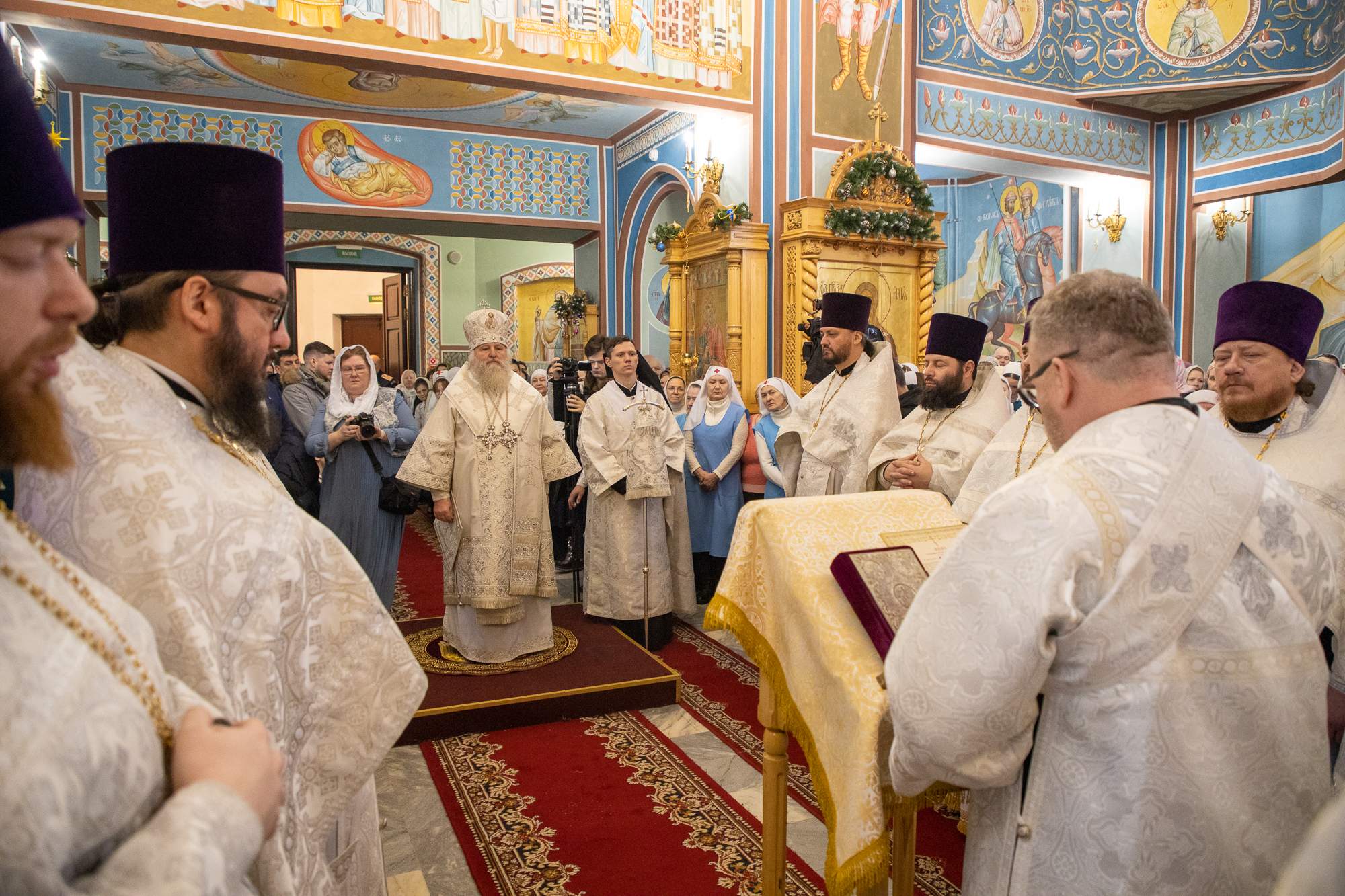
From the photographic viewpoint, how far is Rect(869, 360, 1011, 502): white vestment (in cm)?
394

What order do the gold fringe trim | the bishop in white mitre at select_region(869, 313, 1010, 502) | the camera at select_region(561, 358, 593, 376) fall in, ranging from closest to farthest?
the gold fringe trim < the bishop in white mitre at select_region(869, 313, 1010, 502) < the camera at select_region(561, 358, 593, 376)

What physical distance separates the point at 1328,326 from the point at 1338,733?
10.9 metres

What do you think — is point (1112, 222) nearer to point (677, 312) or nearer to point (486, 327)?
point (677, 312)

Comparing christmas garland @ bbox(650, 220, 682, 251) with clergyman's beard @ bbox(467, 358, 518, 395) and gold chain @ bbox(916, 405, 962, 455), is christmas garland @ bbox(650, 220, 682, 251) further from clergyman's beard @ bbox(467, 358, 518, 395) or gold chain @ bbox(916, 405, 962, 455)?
gold chain @ bbox(916, 405, 962, 455)

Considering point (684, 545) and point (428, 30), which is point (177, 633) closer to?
point (684, 545)

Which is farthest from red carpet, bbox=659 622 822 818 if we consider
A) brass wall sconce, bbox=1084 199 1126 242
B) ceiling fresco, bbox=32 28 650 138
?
brass wall sconce, bbox=1084 199 1126 242

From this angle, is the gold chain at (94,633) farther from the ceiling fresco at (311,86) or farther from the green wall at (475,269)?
the green wall at (475,269)

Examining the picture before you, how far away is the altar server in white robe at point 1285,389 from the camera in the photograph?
8.52 feet

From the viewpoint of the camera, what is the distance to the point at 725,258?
9750 millimetres

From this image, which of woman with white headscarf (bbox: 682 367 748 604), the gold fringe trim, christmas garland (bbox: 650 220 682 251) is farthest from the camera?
christmas garland (bbox: 650 220 682 251)

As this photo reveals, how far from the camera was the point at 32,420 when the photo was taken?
950 mm

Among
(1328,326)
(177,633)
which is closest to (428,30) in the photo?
(177,633)

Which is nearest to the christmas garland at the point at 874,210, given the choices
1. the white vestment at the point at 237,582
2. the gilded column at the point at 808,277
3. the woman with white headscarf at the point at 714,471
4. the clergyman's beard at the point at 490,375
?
the gilded column at the point at 808,277

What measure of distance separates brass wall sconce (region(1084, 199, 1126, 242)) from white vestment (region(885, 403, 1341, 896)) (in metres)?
11.7
